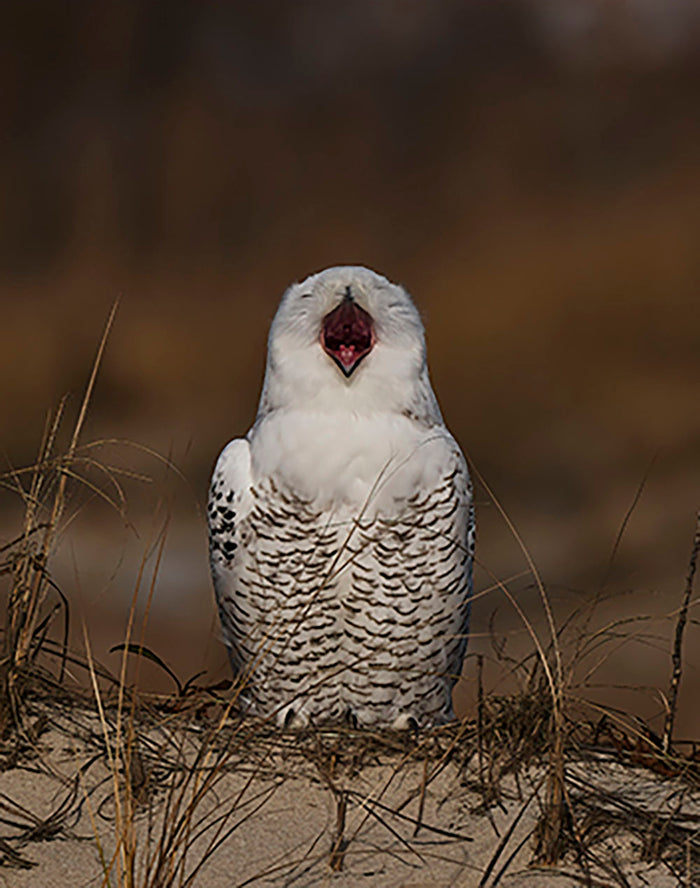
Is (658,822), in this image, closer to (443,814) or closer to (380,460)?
(443,814)

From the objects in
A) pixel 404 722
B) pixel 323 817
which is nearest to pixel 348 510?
pixel 404 722

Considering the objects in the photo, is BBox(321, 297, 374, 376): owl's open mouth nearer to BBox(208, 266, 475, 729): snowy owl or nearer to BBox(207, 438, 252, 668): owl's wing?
BBox(208, 266, 475, 729): snowy owl

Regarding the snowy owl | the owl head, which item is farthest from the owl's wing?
the owl head

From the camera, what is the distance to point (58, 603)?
200 centimetres

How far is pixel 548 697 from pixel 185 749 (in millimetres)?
609

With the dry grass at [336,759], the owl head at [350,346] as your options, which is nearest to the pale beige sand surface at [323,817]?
the dry grass at [336,759]

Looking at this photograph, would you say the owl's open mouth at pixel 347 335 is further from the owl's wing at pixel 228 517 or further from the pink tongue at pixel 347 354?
the owl's wing at pixel 228 517

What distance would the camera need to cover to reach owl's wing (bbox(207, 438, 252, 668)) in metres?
2.18

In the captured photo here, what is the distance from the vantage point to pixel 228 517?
86.4 inches

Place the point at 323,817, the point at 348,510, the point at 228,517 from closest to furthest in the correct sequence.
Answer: the point at 323,817 → the point at 348,510 → the point at 228,517

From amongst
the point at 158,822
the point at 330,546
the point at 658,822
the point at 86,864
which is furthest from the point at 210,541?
the point at 658,822

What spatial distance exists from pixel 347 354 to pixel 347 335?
4cm

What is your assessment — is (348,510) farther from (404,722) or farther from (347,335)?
(404,722)

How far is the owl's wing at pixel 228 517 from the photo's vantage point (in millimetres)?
2178
